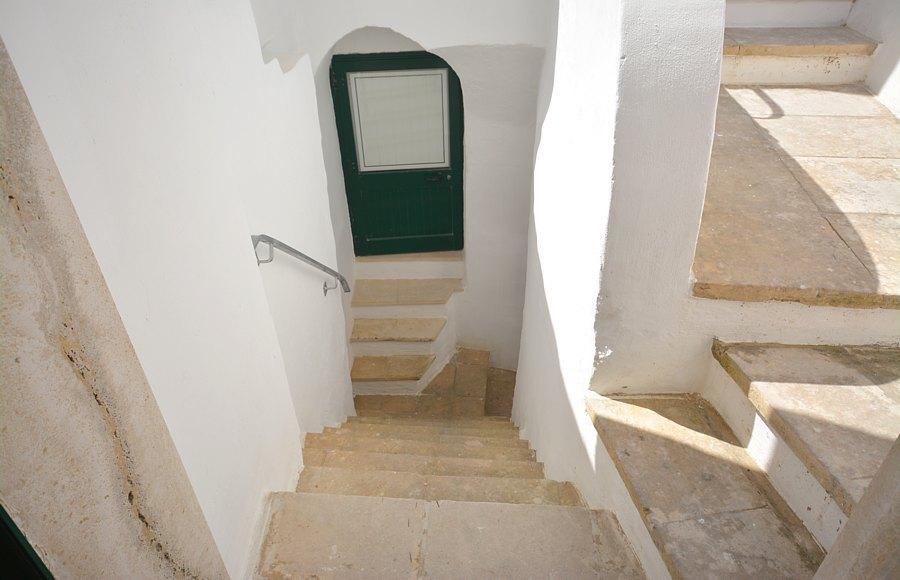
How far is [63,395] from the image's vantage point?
1009mm

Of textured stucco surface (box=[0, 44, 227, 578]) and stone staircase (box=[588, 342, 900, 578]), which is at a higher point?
textured stucco surface (box=[0, 44, 227, 578])

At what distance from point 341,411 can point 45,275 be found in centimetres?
346

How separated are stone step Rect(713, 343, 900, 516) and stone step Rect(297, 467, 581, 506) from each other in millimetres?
977

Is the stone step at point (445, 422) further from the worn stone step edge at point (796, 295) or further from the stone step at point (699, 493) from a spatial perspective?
the worn stone step edge at point (796, 295)

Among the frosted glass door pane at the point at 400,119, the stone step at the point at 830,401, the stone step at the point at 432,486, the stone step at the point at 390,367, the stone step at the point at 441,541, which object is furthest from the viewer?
the stone step at the point at 390,367

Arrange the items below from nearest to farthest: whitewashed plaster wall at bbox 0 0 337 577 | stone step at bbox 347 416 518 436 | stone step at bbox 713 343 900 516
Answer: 1. whitewashed plaster wall at bbox 0 0 337 577
2. stone step at bbox 713 343 900 516
3. stone step at bbox 347 416 518 436

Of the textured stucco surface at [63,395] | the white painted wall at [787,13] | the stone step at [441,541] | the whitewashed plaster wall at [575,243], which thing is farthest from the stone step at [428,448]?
the white painted wall at [787,13]

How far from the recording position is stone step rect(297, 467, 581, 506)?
2.53m

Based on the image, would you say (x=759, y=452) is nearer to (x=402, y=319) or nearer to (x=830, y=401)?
(x=830, y=401)

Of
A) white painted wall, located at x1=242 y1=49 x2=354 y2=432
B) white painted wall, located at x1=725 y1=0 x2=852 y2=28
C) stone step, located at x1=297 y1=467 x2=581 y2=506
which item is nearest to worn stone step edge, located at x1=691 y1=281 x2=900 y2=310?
stone step, located at x1=297 y1=467 x2=581 y2=506

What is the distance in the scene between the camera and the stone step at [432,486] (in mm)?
2533

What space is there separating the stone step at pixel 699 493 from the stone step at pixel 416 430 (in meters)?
2.09

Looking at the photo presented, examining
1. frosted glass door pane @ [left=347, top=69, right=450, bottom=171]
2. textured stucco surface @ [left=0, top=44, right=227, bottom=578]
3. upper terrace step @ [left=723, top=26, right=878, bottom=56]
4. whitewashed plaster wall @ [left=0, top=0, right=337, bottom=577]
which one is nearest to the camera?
textured stucco surface @ [left=0, top=44, right=227, bottom=578]

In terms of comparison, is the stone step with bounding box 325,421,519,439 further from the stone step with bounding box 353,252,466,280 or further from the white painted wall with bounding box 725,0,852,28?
the white painted wall with bounding box 725,0,852,28
